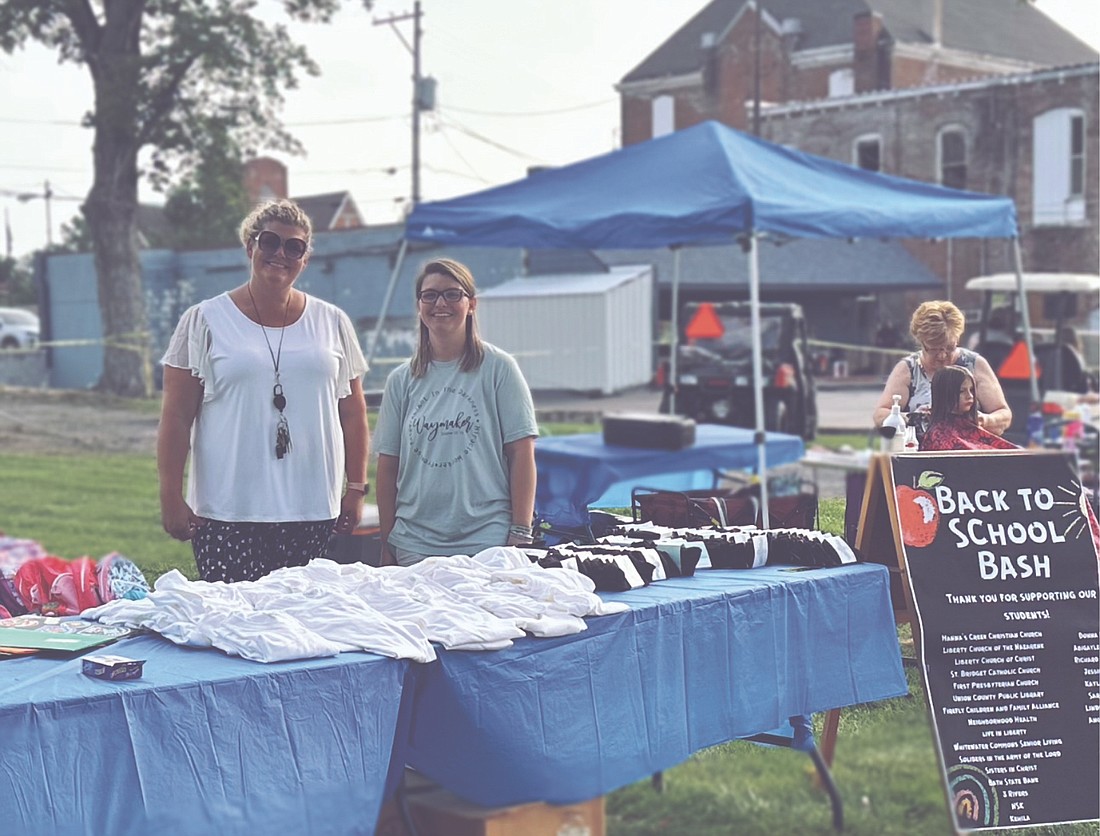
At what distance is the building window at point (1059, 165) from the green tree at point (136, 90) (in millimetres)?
17696

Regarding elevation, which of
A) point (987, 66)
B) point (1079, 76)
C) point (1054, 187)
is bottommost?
point (1054, 187)

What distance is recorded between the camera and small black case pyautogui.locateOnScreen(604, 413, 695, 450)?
24.1 ft

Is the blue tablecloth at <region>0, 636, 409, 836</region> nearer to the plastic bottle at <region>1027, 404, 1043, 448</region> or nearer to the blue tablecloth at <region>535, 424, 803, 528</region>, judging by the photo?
the blue tablecloth at <region>535, 424, 803, 528</region>

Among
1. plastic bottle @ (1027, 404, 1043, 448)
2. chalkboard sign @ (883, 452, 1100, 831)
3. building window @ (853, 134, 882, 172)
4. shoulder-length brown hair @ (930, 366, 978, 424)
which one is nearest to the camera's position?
chalkboard sign @ (883, 452, 1100, 831)

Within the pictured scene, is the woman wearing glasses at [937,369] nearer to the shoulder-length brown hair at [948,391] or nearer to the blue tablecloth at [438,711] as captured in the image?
the shoulder-length brown hair at [948,391]

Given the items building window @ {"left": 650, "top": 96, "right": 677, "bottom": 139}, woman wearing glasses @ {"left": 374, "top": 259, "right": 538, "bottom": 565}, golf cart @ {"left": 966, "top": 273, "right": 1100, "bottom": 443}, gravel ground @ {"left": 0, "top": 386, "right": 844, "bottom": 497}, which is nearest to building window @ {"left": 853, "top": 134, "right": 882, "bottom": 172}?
building window @ {"left": 650, "top": 96, "right": 677, "bottom": 139}

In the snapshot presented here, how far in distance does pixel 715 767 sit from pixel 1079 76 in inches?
1219

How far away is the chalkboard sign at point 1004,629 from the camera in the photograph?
346 cm

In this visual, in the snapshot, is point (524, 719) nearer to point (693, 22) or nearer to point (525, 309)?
point (525, 309)

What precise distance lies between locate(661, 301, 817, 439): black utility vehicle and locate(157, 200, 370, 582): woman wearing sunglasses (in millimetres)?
11035

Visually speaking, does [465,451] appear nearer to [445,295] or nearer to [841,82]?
[445,295]

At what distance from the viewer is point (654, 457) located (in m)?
7.24

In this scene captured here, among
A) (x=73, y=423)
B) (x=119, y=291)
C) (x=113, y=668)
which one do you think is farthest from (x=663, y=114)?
(x=113, y=668)

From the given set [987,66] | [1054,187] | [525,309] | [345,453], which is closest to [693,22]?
[987,66]
